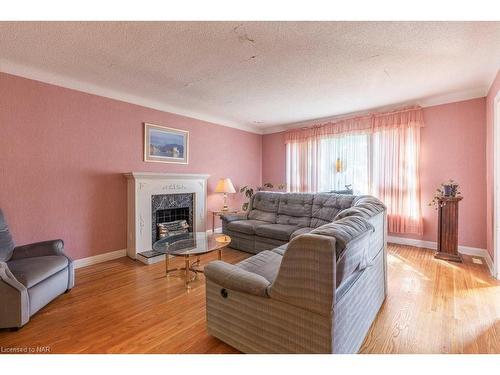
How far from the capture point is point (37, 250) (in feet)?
7.79

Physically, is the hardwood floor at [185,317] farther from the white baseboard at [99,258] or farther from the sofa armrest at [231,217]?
the sofa armrest at [231,217]

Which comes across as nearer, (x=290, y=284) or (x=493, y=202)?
(x=290, y=284)

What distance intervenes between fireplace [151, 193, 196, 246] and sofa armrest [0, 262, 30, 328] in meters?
1.82

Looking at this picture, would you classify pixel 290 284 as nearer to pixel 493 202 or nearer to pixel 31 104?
pixel 493 202

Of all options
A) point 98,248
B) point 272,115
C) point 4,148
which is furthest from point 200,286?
point 272,115

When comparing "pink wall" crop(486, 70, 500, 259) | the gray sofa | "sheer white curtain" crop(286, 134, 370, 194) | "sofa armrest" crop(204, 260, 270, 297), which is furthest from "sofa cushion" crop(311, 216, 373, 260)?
"sheer white curtain" crop(286, 134, 370, 194)

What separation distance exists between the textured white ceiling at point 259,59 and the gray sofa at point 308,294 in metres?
1.55

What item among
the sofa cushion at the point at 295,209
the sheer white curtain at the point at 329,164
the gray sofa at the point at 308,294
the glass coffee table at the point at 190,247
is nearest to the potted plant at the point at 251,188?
the sheer white curtain at the point at 329,164

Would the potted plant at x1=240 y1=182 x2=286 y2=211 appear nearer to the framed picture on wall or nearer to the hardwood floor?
the framed picture on wall

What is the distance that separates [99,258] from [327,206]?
3376 mm

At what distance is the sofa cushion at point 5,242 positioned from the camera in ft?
7.19

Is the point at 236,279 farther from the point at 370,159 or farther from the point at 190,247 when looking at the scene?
the point at 370,159
